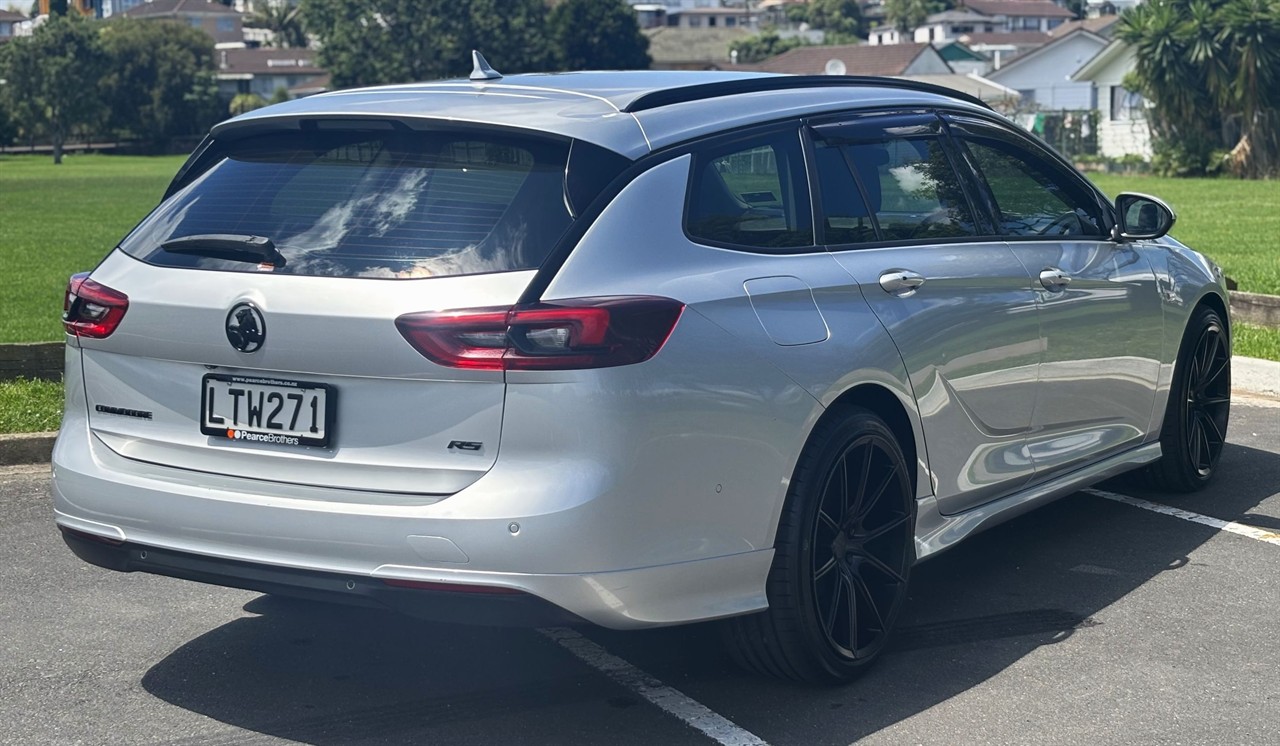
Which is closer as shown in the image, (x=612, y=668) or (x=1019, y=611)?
(x=612, y=668)

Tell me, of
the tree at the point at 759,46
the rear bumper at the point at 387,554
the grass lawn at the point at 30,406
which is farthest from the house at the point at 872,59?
the rear bumper at the point at 387,554

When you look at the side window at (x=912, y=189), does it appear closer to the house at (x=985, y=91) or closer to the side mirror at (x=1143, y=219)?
the side mirror at (x=1143, y=219)

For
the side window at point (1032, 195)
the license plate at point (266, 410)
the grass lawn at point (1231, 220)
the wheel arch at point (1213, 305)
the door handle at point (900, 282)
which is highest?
the side window at point (1032, 195)

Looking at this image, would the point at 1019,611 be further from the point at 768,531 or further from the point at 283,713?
the point at 283,713

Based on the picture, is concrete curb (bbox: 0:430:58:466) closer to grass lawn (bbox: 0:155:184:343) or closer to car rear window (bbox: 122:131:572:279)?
car rear window (bbox: 122:131:572:279)

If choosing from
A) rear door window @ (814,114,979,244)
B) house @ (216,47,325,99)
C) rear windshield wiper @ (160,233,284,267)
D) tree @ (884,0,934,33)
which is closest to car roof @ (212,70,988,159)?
rear door window @ (814,114,979,244)

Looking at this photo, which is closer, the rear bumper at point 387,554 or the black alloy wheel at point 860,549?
the rear bumper at point 387,554

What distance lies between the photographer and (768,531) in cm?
447

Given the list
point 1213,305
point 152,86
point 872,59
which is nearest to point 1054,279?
point 1213,305

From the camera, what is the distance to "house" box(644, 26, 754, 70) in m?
141

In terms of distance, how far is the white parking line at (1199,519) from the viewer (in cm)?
663

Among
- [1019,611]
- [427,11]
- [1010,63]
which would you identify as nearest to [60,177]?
[1010,63]

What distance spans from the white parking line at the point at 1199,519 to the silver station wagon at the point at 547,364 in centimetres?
186

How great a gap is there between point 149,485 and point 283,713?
745mm
